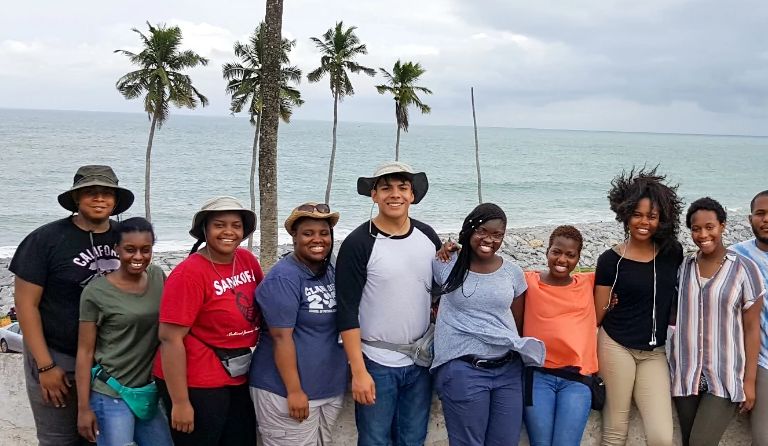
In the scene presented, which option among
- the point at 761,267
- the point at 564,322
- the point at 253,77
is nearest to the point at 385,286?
the point at 564,322

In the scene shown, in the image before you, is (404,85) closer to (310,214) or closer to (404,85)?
(404,85)

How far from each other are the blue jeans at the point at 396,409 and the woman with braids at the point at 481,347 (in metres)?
0.14

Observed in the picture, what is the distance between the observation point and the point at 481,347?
131 inches

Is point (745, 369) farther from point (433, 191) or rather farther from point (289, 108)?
point (433, 191)

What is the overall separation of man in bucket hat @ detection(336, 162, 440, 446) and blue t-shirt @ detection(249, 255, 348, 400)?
0.11m

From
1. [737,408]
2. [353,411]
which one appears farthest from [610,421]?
[353,411]

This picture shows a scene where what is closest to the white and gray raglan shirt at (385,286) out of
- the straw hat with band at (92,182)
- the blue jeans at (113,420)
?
the blue jeans at (113,420)

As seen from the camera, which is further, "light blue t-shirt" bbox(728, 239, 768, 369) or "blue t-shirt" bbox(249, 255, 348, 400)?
"light blue t-shirt" bbox(728, 239, 768, 369)

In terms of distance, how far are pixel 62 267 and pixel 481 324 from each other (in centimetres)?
218

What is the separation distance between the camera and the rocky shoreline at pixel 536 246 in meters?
27.2

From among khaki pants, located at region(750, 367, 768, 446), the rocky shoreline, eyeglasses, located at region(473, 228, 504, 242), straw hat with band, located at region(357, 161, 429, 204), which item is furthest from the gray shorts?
the rocky shoreline

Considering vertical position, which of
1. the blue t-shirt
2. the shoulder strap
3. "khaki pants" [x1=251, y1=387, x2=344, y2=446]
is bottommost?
"khaki pants" [x1=251, y1=387, x2=344, y2=446]

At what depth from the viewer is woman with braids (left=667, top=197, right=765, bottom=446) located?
11.4 ft

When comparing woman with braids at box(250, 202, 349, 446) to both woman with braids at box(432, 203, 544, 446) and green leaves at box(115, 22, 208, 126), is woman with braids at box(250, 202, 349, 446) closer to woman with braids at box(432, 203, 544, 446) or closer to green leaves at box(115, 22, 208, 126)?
woman with braids at box(432, 203, 544, 446)
